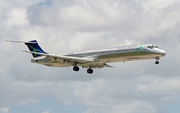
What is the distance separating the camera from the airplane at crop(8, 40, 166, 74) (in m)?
129

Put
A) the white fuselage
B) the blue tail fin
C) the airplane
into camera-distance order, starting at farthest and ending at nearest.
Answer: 1. the blue tail fin
2. the airplane
3. the white fuselage

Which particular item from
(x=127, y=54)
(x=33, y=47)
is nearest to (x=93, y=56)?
(x=127, y=54)

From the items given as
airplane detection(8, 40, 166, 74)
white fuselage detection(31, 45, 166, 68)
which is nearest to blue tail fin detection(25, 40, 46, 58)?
airplane detection(8, 40, 166, 74)

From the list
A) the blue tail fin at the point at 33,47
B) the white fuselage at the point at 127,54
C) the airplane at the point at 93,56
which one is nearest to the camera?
the white fuselage at the point at 127,54

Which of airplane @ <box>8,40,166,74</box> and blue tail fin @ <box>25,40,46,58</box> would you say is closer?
airplane @ <box>8,40,166,74</box>

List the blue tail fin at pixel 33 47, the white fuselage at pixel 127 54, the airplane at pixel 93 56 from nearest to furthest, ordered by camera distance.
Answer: the white fuselage at pixel 127 54 < the airplane at pixel 93 56 < the blue tail fin at pixel 33 47

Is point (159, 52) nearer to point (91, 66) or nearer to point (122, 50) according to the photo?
point (122, 50)

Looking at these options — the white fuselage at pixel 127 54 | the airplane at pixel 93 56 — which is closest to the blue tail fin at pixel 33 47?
the airplane at pixel 93 56

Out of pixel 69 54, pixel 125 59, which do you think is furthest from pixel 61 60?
pixel 125 59

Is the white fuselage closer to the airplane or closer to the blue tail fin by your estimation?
the airplane

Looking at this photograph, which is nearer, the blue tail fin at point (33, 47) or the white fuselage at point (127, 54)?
the white fuselage at point (127, 54)

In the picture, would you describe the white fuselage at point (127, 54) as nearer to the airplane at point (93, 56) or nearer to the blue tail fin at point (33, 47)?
the airplane at point (93, 56)

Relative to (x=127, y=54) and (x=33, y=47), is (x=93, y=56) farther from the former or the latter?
(x=33, y=47)

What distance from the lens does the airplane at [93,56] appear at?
129 m
